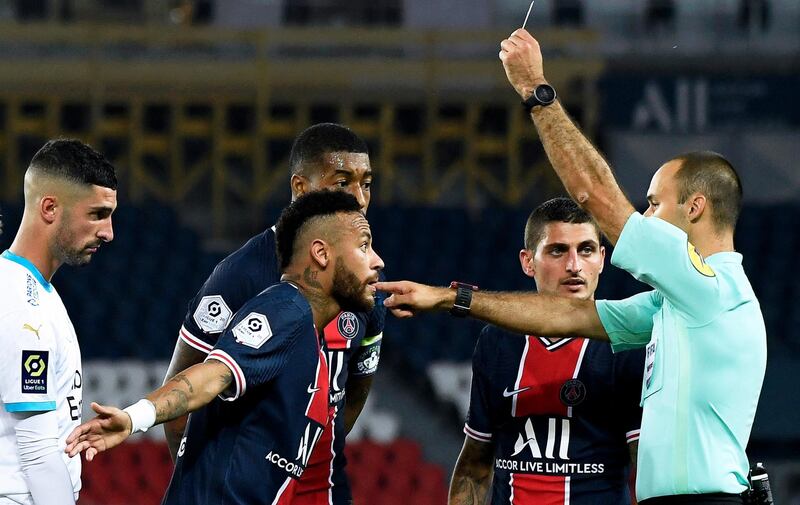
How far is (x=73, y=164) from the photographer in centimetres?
397

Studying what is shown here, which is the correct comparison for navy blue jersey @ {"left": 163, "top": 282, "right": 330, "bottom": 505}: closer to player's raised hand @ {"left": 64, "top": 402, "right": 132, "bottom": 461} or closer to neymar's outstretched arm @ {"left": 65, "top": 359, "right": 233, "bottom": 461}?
neymar's outstretched arm @ {"left": 65, "top": 359, "right": 233, "bottom": 461}

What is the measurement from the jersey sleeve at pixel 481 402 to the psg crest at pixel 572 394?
0.29 meters

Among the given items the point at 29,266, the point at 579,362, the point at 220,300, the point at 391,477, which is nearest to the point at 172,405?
the point at 29,266

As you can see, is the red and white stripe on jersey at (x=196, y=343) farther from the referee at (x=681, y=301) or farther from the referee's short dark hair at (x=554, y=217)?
the referee's short dark hair at (x=554, y=217)

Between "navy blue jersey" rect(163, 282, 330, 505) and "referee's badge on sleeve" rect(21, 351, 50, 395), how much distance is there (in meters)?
0.46

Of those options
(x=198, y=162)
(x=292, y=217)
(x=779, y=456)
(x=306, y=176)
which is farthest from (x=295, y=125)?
(x=292, y=217)

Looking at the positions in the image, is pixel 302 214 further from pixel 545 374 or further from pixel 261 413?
pixel 545 374

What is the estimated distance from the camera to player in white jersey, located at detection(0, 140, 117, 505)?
11.8 ft

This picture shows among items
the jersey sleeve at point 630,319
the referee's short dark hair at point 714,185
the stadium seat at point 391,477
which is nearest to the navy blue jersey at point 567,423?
the jersey sleeve at point 630,319

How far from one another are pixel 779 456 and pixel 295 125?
621 cm

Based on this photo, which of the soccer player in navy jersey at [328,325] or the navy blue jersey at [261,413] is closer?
the navy blue jersey at [261,413]

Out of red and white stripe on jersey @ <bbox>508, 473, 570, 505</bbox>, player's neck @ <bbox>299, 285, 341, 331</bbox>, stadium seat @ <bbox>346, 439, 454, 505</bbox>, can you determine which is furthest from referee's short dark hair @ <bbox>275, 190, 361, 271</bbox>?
stadium seat @ <bbox>346, 439, 454, 505</bbox>

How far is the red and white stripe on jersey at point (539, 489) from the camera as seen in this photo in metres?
4.33

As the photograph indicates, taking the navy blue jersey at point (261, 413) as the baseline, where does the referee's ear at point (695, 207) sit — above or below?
above
